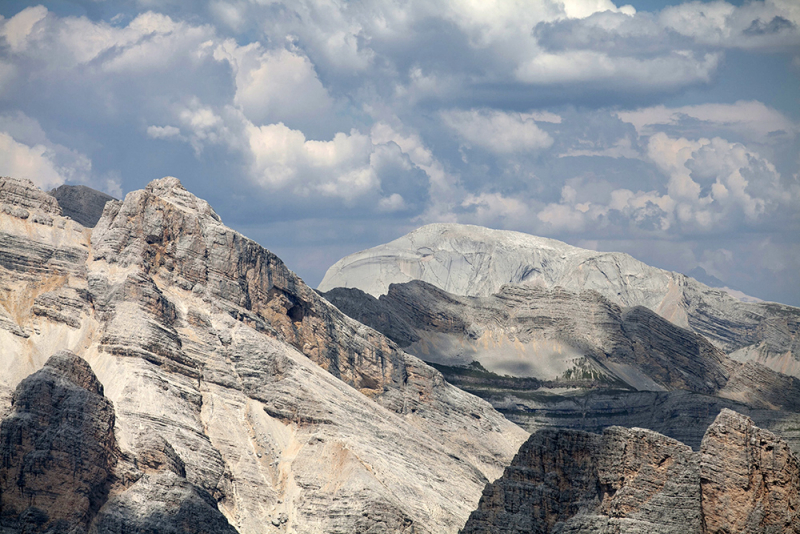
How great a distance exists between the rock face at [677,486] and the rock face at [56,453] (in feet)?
187

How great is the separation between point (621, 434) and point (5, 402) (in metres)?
85.6

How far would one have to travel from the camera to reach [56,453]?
450 feet

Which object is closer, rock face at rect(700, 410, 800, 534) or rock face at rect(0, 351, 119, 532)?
rock face at rect(700, 410, 800, 534)

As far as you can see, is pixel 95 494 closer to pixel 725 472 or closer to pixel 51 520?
pixel 51 520

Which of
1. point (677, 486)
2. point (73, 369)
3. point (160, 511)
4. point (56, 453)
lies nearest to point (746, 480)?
point (677, 486)

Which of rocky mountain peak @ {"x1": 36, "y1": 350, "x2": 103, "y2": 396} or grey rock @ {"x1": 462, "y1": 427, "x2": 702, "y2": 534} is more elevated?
rocky mountain peak @ {"x1": 36, "y1": 350, "x2": 103, "y2": 396}

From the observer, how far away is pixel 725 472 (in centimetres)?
8688

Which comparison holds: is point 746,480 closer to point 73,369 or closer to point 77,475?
Answer: point 77,475

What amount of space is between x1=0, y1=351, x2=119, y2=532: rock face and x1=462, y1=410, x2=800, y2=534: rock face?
5713 cm

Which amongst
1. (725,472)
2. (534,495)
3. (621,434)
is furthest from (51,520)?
(725,472)

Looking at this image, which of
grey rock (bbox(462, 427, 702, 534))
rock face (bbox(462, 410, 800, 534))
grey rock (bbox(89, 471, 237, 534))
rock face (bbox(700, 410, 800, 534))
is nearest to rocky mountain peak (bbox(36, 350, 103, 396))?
grey rock (bbox(89, 471, 237, 534))

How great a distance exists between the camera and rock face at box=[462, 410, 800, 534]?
85.4 m

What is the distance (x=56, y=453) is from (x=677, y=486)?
7733 centimetres

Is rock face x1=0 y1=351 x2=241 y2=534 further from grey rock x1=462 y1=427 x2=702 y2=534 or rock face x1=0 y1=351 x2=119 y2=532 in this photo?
grey rock x1=462 y1=427 x2=702 y2=534
